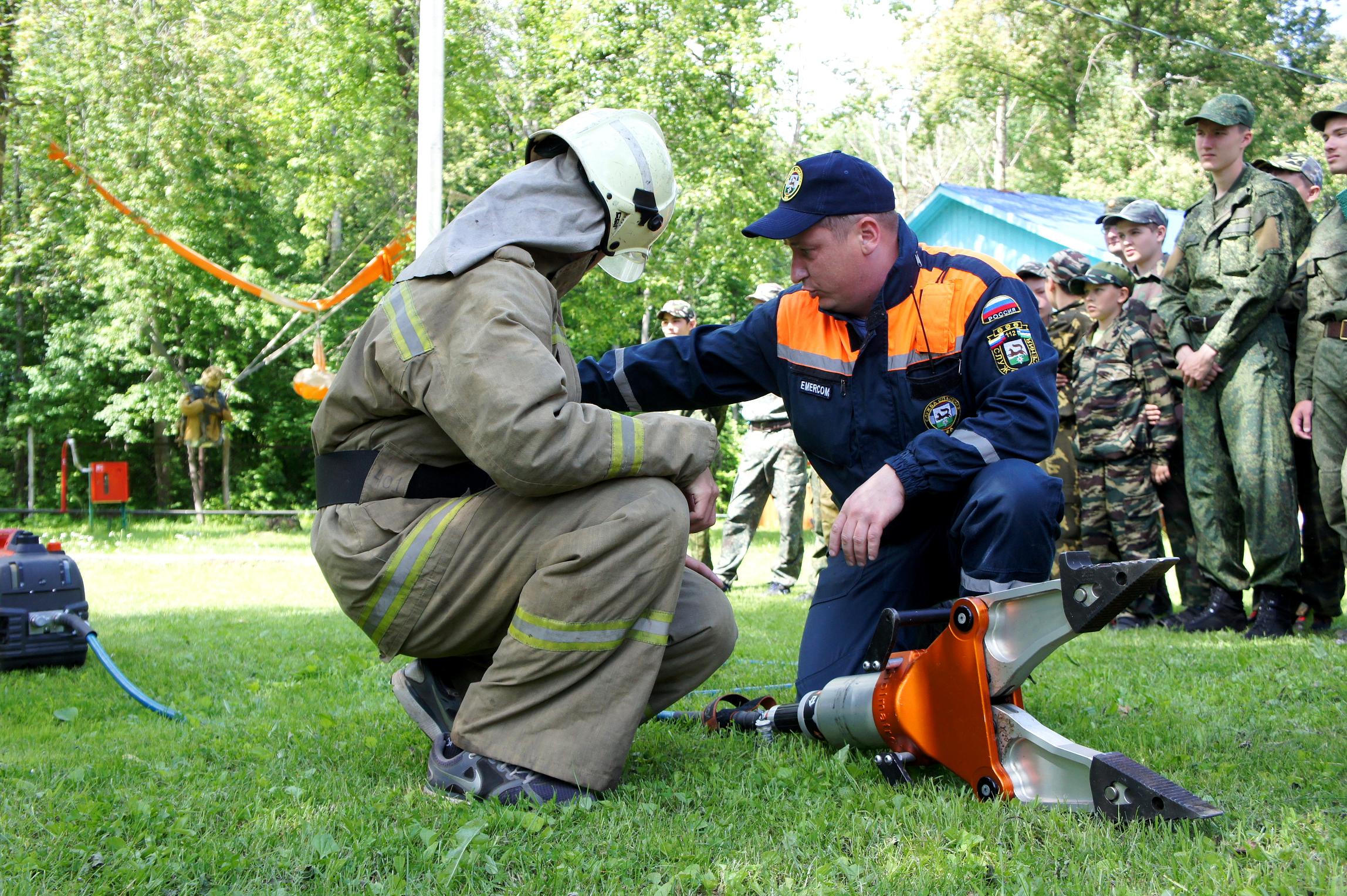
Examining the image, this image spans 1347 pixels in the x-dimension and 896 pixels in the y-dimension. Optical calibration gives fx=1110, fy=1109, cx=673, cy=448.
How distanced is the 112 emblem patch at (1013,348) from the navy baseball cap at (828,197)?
21.3 inches

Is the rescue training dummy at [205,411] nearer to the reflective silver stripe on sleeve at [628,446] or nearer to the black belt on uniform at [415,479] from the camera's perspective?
the black belt on uniform at [415,479]

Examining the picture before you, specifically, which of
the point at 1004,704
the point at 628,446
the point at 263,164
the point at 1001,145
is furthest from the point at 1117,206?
the point at 1001,145

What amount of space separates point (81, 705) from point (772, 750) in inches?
112

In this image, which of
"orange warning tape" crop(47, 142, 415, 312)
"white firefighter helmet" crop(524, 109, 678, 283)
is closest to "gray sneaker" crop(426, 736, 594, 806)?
"white firefighter helmet" crop(524, 109, 678, 283)

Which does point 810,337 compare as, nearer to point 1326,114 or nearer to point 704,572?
point 704,572

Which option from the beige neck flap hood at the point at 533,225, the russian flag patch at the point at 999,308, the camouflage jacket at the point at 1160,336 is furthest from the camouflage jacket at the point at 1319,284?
the beige neck flap hood at the point at 533,225

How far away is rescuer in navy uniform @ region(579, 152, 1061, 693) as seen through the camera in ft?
10.3

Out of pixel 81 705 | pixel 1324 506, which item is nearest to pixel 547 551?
pixel 81 705

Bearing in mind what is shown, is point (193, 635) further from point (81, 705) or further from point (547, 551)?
point (547, 551)

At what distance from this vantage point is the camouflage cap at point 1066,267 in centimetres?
776

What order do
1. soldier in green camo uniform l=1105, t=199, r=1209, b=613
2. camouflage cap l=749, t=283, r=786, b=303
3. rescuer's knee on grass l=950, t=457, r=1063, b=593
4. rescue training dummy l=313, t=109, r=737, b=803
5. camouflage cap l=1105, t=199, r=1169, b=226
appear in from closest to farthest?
1. rescue training dummy l=313, t=109, r=737, b=803
2. rescuer's knee on grass l=950, t=457, r=1063, b=593
3. soldier in green camo uniform l=1105, t=199, r=1209, b=613
4. camouflage cap l=1105, t=199, r=1169, b=226
5. camouflage cap l=749, t=283, r=786, b=303

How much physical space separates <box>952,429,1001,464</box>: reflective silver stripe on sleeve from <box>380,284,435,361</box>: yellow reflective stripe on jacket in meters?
1.51

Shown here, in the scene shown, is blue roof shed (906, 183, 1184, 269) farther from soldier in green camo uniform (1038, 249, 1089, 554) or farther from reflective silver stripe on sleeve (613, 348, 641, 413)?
reflective silver stripe on sleeve (613, 348, 641, 413)

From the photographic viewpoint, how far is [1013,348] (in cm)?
326
